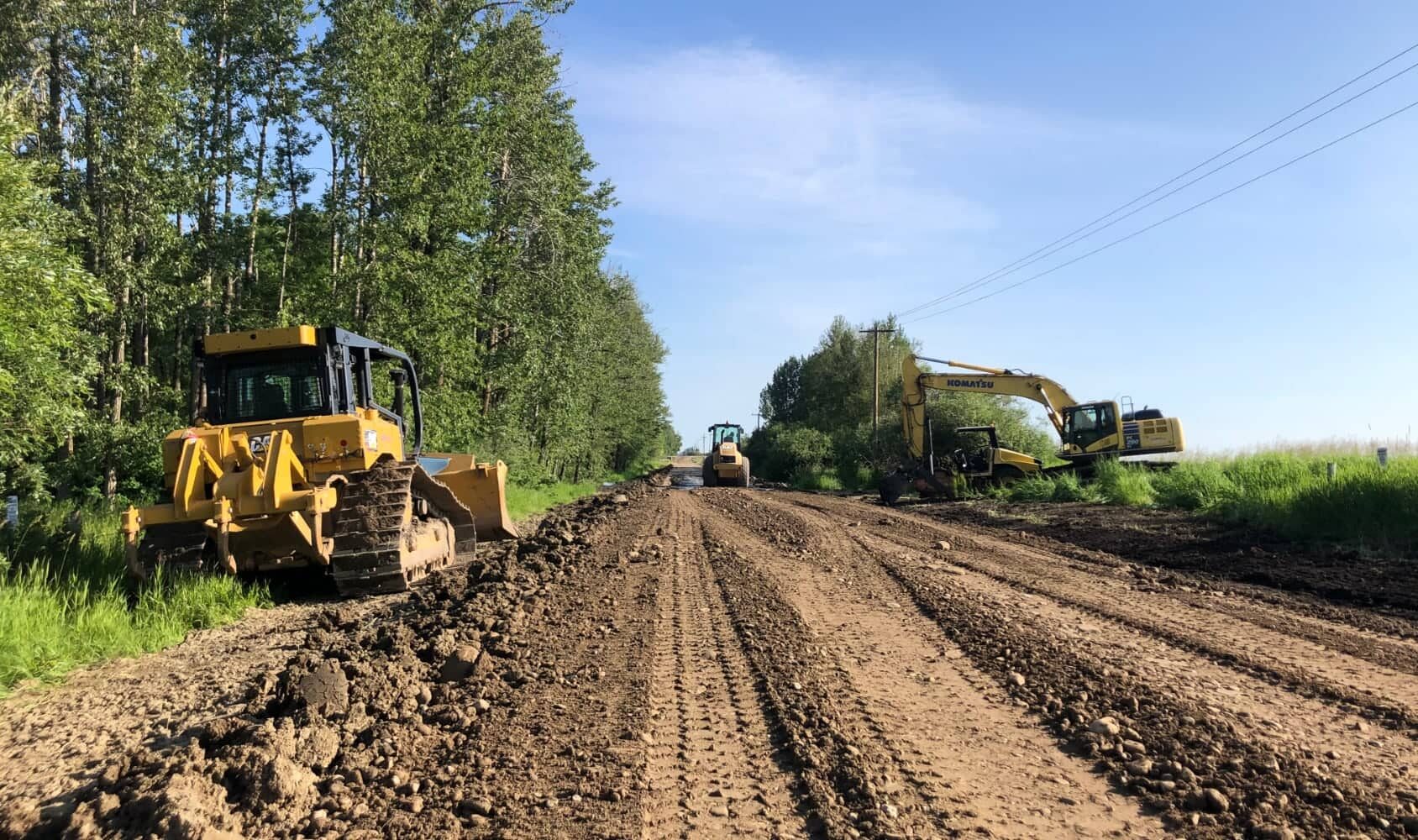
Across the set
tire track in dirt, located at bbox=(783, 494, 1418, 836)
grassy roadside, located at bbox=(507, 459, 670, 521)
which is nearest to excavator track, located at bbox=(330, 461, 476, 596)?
tire track in dirt, located at bbox=(783, 494, 1418, 836)

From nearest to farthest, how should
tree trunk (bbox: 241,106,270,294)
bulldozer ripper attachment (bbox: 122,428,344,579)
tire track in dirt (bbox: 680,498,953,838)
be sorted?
tire track in dirt (bbox: 680,498,953,838)
bulldozer ripper attachment (bbox: 122,428,344,579)
tree trunk (bbox: 241,106,270,294)

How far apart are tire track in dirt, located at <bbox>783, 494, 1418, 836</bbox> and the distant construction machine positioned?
28.6 metres

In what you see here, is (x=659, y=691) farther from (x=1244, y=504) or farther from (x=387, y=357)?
(x=1244, y=504)

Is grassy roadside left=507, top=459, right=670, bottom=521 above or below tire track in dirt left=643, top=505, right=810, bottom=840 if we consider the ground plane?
above

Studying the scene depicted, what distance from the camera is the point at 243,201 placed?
18.9 meters

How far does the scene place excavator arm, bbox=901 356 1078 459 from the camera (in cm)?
2541

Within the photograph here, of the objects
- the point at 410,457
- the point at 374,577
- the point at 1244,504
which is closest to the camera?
the point at 374,577

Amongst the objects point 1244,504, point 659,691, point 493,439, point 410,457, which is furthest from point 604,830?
point 493,439

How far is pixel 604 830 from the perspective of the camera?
3119 millimetres

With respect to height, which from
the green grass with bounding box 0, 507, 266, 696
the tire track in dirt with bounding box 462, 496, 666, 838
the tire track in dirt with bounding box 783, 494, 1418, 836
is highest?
the green grass with bounding box 0, 507, 266, 696

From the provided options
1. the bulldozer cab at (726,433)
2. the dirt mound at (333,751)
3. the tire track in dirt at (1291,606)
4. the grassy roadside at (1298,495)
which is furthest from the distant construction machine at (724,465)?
the dirt mound at (333,751)

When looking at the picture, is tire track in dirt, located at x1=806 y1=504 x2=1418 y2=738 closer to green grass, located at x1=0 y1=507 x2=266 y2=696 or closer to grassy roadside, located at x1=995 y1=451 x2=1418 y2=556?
grassy roadside, located at x1=995 y1=451 x2=1418 y2=556

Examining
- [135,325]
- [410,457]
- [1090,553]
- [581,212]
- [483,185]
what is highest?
[581,212]

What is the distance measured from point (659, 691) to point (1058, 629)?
343cm
